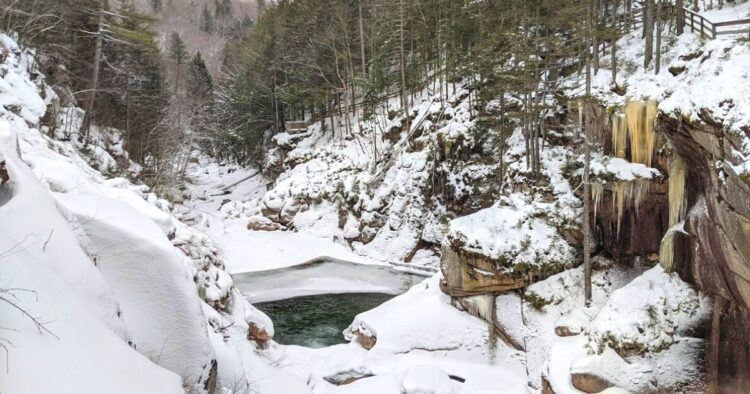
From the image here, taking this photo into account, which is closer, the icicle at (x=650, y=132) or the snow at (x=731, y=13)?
the icicle at (x=650, y=132)

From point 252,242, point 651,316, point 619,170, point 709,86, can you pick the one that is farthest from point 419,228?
point 709,86

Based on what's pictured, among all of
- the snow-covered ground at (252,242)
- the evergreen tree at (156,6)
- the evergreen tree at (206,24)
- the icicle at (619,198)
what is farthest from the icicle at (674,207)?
the evergreen tree at (156,6)

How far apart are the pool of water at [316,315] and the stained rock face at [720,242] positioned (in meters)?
10.8

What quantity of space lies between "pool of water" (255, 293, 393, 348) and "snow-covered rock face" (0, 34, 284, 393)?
24.1 feet

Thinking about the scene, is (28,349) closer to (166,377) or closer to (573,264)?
(166,377)

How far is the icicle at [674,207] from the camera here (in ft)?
38.2

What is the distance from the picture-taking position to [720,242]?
938cm

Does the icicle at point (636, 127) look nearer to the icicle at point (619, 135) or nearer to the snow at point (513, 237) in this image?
the icicle at point (619, 135)

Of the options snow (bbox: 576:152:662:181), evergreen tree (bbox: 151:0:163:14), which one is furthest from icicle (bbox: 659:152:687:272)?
evergreen tree (bbox: 151:0:163:14)

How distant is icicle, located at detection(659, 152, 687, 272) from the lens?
11633 millimetres

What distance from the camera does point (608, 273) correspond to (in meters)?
13.9

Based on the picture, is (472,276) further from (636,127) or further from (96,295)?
(96,295)

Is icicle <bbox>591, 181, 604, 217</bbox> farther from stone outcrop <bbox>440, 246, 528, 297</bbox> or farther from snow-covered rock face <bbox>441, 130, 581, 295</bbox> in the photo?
stone outcrop <bbox>440, 246, 528, 297</bbox>

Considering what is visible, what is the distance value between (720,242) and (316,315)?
44.9ft
